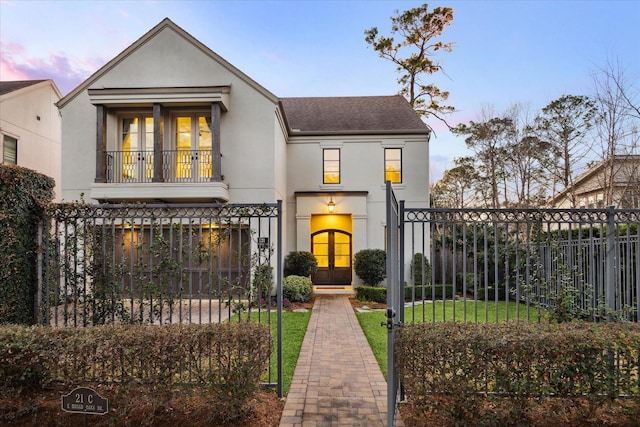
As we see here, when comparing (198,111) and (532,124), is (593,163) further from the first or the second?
(198,111)

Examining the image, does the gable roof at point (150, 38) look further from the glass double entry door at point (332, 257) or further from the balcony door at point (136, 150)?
the glass double entry door at point (332, 257)

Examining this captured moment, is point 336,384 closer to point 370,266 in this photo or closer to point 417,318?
point 417,318

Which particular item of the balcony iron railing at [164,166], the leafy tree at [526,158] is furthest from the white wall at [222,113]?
the leafy tree at [526,158]

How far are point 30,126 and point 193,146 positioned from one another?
932cm

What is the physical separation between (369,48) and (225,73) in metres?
12.0

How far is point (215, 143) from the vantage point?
12312mm

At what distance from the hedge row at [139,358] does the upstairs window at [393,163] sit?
12.8m

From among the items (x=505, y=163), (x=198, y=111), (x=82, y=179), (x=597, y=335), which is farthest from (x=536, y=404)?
(x=505, y=163)

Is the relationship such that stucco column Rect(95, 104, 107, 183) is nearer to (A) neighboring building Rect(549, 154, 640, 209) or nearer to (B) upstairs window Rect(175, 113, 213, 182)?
(B) upstairs window Rect(175, 113, 213, 182)

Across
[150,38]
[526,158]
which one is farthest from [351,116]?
[150,38]

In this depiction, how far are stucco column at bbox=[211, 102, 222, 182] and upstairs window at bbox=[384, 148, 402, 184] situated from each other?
7.19m

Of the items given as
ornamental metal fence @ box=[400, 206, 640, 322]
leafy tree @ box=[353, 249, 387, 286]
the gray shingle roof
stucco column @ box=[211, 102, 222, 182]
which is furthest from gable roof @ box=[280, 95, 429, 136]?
the gray shingle roof

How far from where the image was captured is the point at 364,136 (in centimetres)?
1595

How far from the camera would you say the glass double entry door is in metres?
16.1
